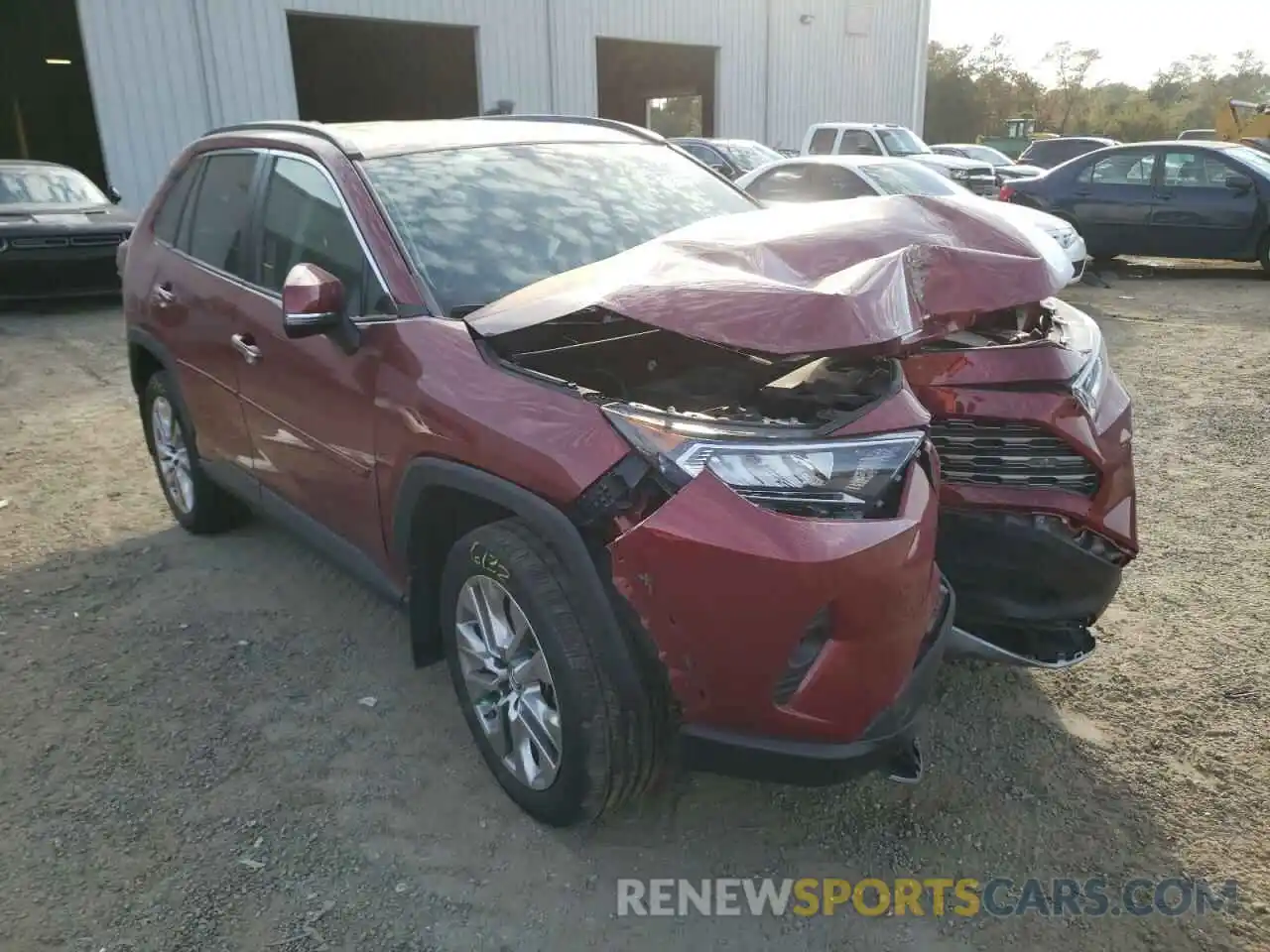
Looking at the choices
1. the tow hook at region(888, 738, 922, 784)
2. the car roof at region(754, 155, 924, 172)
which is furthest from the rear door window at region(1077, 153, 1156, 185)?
the tow hook at region(888, 738, 922, 784)

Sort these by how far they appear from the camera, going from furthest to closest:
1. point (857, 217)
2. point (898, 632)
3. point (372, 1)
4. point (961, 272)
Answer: point (372, 1), point (857, 217), point (961, 272), point (898, 632)

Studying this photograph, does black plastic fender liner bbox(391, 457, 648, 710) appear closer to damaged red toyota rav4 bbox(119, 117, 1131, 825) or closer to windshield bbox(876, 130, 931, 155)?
damaged red toyota rav4 bbox(119, 117, 1131, 825)

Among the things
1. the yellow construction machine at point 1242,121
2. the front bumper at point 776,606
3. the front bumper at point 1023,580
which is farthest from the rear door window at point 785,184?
the yellow construction machine at point 1242,121

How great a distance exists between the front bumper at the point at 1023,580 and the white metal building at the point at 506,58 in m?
14.3

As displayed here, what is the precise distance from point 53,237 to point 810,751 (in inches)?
411

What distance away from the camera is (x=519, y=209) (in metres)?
3.14

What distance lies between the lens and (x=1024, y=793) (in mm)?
2689

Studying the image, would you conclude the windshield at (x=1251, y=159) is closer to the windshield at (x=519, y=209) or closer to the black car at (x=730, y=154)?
the black car at (x=730, y=154)

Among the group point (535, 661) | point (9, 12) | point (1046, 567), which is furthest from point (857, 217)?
point (9, 12)

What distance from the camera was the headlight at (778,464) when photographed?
2.08 meters

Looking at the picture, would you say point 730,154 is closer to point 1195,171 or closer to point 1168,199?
point 1168,199

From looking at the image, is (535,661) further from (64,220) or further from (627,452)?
(64,220)

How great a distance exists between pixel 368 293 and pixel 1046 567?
214 cm

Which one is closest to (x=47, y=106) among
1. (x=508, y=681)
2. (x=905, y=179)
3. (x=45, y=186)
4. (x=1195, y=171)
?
(x=45, y=186)
